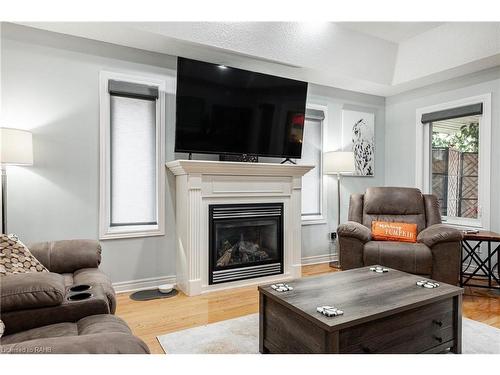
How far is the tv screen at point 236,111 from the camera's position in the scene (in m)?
A: 3.10

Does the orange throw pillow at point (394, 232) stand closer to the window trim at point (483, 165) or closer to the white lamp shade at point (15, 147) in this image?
the window trim at point (483, 165)

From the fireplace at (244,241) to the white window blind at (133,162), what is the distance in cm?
68

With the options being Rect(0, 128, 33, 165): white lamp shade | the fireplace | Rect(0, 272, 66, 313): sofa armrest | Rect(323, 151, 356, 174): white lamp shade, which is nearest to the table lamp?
Rect(323, 151, 356, 174): white lamp shade

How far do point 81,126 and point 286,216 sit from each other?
7.39 ft

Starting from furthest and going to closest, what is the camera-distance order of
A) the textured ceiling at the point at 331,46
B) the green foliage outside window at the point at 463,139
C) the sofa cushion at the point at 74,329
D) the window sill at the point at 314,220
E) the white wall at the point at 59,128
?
1. the window sill at the point at 314,220
2. the green foliage outside window at the point at 463,139
3. the textured ceiling at the point at 331,46
4. the white wall at the point at 59,128
5. the sofa cushion at the point at 74,329

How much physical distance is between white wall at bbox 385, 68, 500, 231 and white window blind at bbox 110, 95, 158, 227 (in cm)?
345

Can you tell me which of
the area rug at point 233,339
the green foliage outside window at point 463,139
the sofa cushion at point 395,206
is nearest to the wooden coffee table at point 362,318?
the area rug at point 233,339

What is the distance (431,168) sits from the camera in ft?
14.4

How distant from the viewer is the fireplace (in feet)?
10.7

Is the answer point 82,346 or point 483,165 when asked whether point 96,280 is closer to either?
point 82,346

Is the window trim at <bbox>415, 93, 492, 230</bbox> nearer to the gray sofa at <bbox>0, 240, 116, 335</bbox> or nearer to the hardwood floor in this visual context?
the hardwood floor

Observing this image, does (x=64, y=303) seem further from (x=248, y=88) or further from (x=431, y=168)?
(x=431, y=168)
